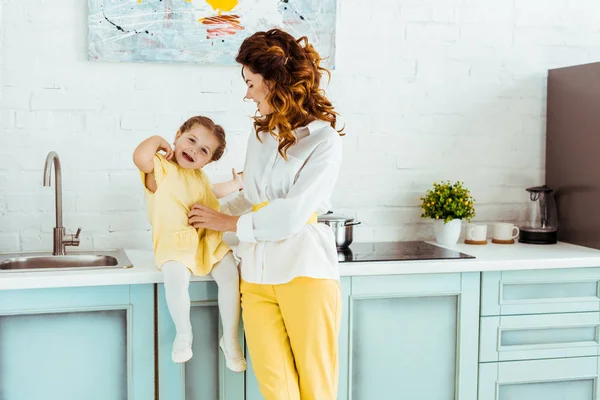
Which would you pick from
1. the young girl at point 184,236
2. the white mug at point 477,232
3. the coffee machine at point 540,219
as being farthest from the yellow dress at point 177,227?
the coffee machine at point 540,219

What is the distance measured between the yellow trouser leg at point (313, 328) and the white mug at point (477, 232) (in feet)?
3.22

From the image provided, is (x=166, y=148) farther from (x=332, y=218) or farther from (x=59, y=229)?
(x=332, y=218)

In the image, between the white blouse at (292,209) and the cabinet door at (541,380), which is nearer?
the white blouse at (292,209)

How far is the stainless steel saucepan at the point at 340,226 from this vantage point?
261cm

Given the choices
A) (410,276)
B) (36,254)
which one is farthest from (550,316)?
(36,254)

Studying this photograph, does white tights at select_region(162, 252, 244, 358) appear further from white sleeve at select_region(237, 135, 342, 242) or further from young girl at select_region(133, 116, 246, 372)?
white sleeve at select_region(237, 135, 342, 242)

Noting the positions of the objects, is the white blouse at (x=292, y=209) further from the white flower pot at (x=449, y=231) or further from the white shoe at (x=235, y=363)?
the white flower pot at (x=449, y=231)

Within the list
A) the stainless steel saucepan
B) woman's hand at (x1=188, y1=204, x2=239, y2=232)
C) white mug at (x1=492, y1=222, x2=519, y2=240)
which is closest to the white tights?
woman's hand at (x1=188, y1=204, x2=239, y2=232)

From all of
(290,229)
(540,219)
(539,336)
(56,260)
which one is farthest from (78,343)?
(540,219)

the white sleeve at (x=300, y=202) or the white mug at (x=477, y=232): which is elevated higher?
the white sleeve at (x=300, y=202)

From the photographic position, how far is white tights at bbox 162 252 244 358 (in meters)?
2.16

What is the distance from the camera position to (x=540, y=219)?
296cm

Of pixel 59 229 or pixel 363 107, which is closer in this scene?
pixel 59 229

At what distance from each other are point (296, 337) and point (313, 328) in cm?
6
